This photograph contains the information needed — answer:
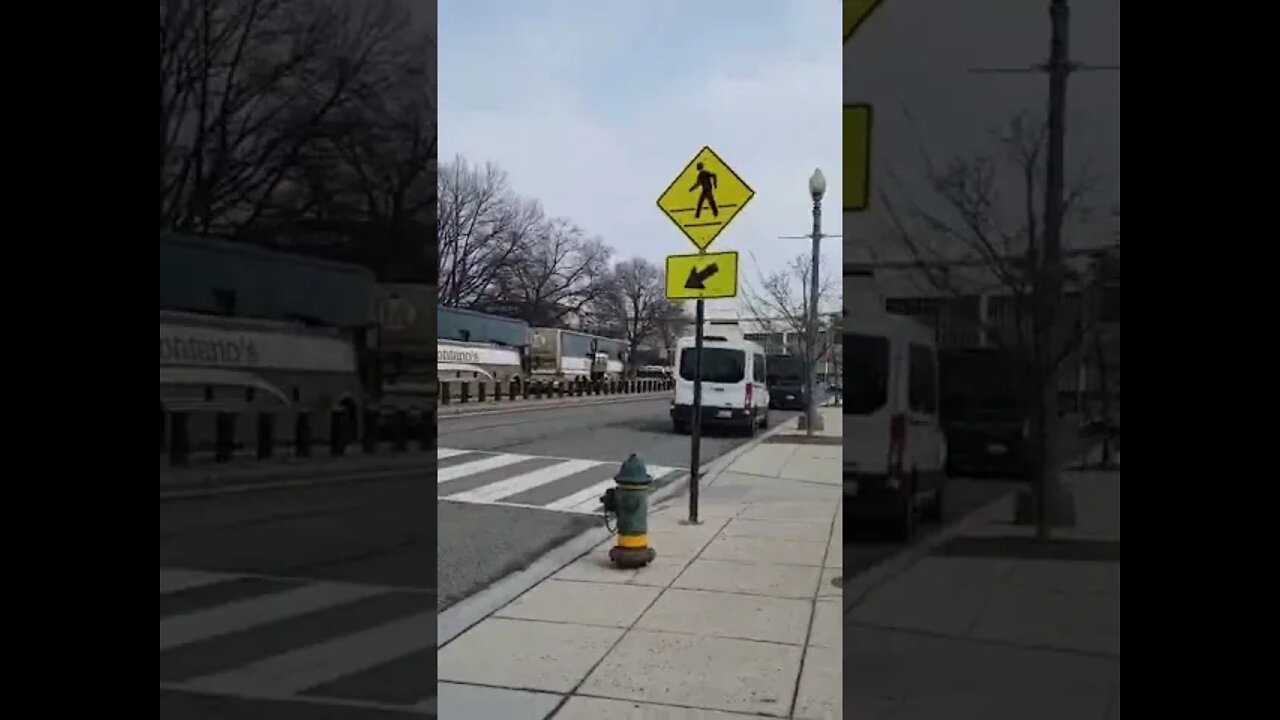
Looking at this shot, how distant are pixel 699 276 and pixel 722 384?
14374mm

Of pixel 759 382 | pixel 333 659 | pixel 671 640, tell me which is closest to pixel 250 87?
pixel 333 659

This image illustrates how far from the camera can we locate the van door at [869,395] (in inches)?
110

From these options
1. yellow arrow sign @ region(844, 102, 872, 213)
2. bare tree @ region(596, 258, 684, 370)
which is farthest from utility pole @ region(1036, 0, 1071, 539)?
bare tree @ region(596, 258, 684, 370)

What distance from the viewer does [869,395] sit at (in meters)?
2.81

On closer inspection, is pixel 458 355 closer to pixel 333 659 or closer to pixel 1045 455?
pixel 333 659

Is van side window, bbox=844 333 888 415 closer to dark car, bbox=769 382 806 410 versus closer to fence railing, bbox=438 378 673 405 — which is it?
fence railing, bbox=438 378 673 405

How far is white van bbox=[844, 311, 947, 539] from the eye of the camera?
2756mm

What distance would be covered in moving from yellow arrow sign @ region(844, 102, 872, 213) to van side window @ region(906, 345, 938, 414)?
467 millimetres

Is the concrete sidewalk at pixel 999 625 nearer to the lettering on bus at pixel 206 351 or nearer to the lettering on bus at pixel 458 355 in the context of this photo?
the lettering on bus at pixel 206 351
